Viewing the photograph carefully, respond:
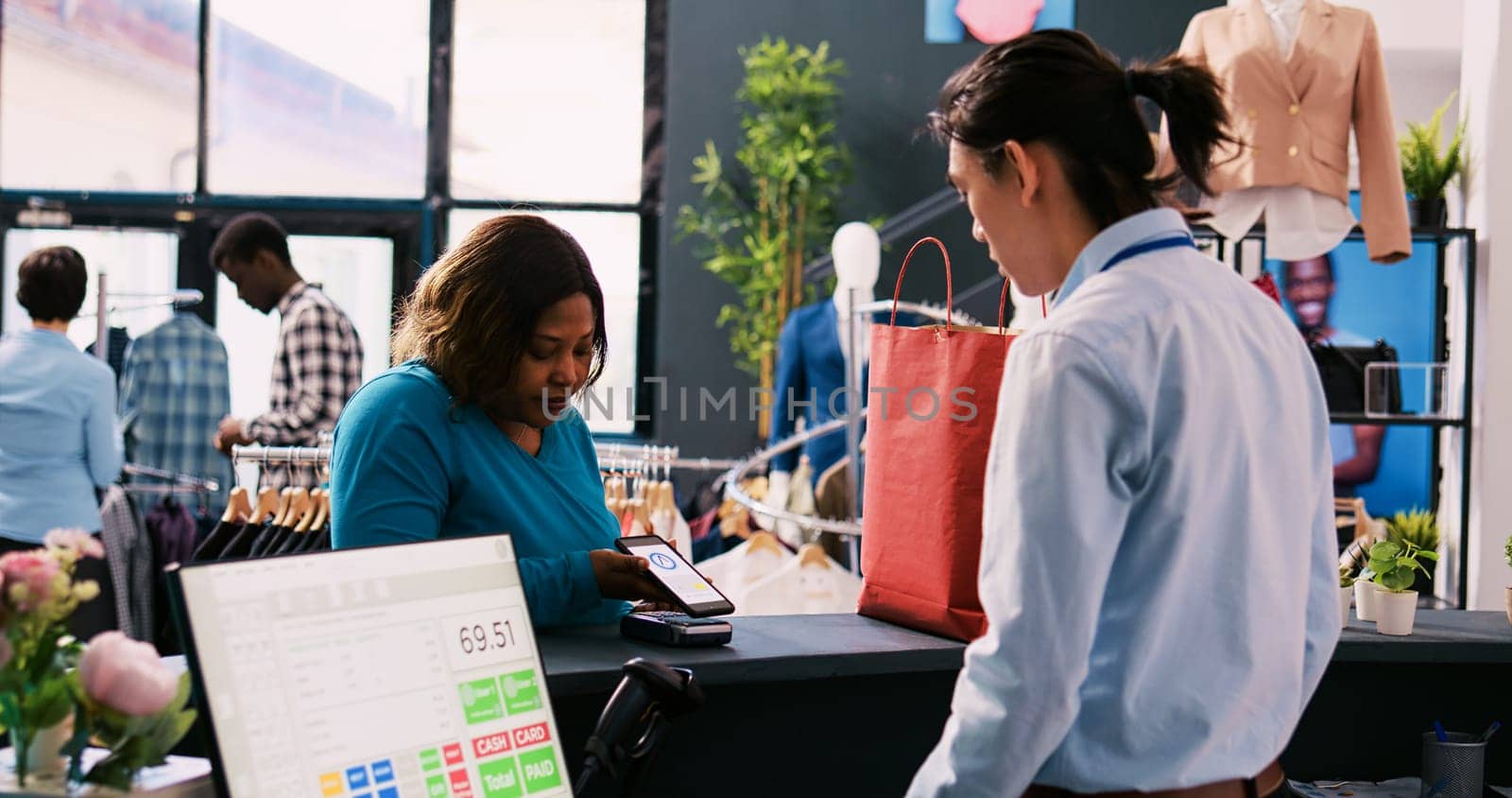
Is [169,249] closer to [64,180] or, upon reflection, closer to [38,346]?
[64,180]

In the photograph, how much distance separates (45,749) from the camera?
990 millimetres

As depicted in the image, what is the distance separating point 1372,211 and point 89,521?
3.93 metres

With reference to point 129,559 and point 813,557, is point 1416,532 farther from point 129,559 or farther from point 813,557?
point 129,559

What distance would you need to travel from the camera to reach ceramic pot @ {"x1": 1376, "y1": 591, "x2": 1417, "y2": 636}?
198cm

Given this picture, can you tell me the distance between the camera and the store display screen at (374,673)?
1023 millimetres

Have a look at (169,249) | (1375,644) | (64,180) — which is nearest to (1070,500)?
(1375,644)

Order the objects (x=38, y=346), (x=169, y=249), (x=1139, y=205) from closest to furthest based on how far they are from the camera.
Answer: (x=1139, y=205), (x=38, y=346), (x=169, y=249)

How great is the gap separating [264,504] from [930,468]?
2.14 m

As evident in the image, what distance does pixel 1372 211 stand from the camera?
157 inches

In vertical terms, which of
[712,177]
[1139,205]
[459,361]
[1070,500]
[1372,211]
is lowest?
[1070,500]

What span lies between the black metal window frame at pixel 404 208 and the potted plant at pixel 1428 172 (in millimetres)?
3693

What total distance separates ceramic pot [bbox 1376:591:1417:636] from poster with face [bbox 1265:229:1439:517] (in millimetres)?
3439

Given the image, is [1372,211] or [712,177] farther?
[712,177]

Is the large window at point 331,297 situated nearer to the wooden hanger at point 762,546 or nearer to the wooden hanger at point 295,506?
the wooden hanger at point 295,506
